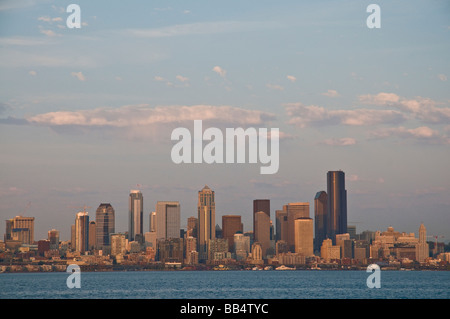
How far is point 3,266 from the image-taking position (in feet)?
650
